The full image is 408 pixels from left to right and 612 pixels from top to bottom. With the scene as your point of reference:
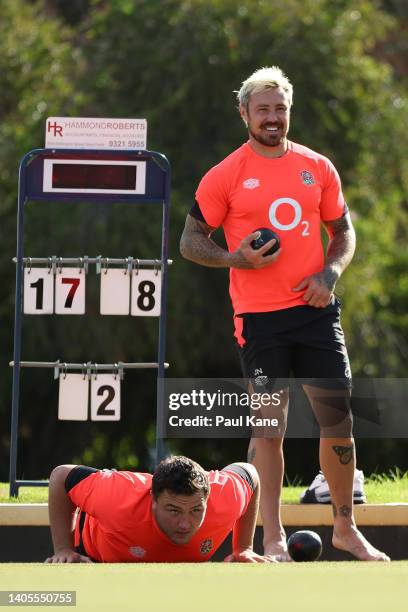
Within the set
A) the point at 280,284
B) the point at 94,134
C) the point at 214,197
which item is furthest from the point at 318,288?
the point at 94,134

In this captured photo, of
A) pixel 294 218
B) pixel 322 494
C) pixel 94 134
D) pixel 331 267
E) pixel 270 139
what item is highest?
pixel 94 134

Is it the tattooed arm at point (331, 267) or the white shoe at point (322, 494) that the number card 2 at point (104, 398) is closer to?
the white shoe at point (322, 494)

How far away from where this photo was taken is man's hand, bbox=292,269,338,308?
661 centimetres

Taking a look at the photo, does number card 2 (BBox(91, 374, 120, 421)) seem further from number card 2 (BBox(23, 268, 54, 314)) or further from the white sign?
the white sign

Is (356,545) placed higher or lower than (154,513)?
lower

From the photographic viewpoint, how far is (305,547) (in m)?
6.46

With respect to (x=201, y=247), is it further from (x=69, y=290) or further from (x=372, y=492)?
(x=372, y=492)
